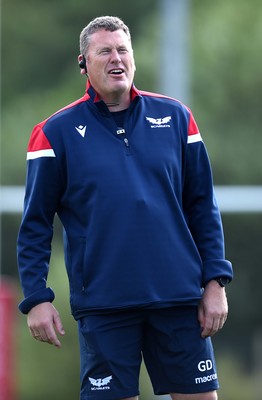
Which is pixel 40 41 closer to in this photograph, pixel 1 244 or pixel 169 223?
pixel 1 244

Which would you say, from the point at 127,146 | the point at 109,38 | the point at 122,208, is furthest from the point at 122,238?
the point at 109,38

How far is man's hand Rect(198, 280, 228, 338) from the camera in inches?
160

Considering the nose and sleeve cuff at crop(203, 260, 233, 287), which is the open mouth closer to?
the nose

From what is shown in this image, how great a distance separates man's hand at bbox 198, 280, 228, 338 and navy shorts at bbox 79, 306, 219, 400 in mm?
26

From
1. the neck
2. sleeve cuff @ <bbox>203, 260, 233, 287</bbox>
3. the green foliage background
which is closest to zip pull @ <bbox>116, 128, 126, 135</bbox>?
the neck

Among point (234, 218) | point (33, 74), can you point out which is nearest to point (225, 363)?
point (234, 218)

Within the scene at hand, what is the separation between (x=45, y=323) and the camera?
402cm

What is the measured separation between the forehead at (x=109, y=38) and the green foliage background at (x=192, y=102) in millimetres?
4719

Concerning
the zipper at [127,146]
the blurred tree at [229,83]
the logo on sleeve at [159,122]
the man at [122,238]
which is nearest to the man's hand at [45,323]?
the man at [122,238]

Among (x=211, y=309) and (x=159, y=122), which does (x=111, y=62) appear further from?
(x=211, y=309)

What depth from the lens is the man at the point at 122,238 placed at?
399 centimetres

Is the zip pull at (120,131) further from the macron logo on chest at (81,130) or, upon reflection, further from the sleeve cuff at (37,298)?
the sleeve cuff at (37,298)

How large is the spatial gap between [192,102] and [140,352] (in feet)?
16.8

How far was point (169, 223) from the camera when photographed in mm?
4043
